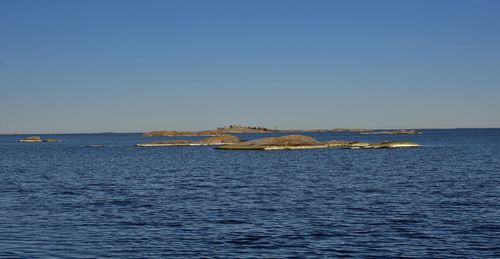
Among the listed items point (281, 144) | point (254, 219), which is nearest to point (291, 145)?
point (281, 144)

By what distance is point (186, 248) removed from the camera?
1203 inches

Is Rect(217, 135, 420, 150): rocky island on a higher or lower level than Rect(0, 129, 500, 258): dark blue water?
higher

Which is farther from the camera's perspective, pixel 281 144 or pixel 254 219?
pixel 281 144

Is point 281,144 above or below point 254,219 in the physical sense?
above

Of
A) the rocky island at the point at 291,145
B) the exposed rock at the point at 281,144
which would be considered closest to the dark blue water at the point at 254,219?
the exposed rock at the point at 281,144

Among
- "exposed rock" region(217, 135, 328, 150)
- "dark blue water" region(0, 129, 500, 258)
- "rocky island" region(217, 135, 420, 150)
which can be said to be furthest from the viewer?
"rocky island" region(217, 135, 420, 150)

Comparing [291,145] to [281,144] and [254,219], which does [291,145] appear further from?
[254,219]

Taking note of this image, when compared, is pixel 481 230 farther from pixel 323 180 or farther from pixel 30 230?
pixel 323 180

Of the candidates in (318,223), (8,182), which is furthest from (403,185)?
(8,182)

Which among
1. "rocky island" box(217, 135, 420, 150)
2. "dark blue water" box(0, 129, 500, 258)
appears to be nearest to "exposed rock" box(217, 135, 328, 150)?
"rocky island" box(217, 135, 420, 150)

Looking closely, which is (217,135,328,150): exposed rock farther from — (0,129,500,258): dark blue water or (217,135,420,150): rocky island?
(0,129,500,258): dark blue water

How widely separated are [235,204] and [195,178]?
101ft

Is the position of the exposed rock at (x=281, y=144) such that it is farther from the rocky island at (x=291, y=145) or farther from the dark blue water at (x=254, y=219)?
the dark blue water at (x=254, y=219)

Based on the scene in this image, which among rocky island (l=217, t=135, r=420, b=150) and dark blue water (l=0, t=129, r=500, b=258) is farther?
rocky island (l=217, t=135, r=420, b=150)
